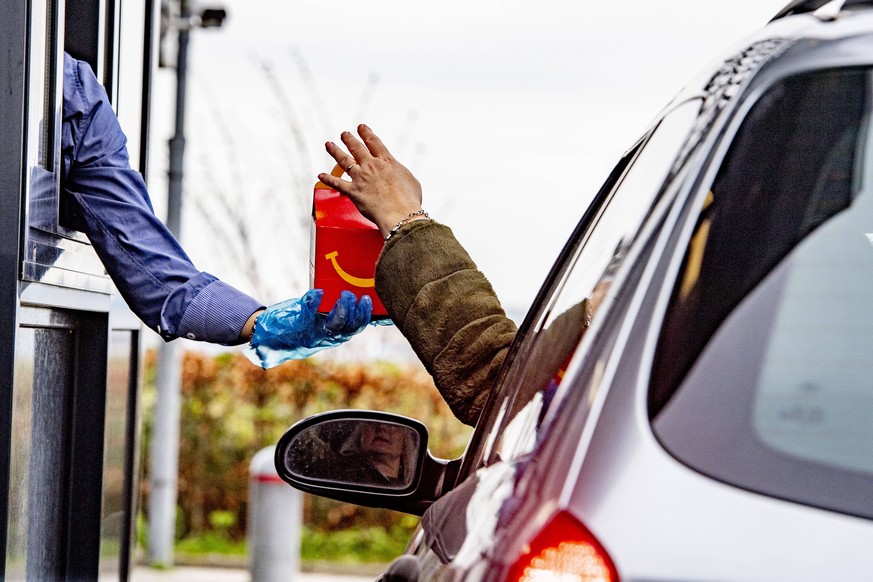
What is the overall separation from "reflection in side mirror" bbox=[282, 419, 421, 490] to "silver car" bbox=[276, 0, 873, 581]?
0.63 metres

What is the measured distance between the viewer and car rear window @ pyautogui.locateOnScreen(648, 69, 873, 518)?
45.6 inches

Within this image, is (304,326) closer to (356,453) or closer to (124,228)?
(124,228)

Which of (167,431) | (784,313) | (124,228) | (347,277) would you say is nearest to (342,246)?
(347,277)

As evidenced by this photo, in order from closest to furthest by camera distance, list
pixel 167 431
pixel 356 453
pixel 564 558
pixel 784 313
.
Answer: pixel 564 558, pixel 784 313, pixel 356 453, pixel 167 431

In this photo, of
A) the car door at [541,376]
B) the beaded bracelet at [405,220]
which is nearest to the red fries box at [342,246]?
the beaded bracelet at [405,220]

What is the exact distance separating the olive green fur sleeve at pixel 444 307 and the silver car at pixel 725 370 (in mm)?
694

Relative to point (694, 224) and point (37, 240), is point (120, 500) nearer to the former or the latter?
point (37, 240)

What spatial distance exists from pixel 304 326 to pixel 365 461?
2.64ft

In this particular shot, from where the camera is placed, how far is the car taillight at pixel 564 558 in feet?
3.62

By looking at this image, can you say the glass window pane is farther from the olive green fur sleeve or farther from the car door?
the olive green fur sleeve

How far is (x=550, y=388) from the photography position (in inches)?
Answer: 55.1

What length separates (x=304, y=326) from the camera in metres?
2.96

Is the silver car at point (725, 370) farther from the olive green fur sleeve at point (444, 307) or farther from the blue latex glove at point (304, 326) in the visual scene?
the blue latex glove at point (304, 326)

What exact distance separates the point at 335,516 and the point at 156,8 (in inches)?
240
